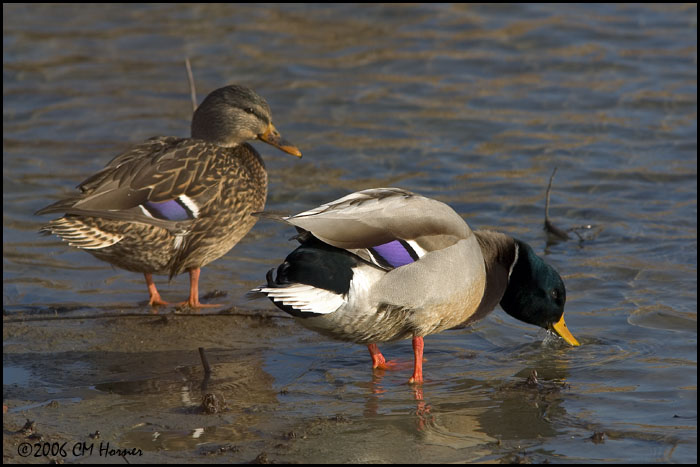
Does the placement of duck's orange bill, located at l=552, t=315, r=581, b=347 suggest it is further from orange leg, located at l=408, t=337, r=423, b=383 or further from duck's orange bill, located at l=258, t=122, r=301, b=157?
duck's orange bill, located at l=258, t=122, r=301, b=157

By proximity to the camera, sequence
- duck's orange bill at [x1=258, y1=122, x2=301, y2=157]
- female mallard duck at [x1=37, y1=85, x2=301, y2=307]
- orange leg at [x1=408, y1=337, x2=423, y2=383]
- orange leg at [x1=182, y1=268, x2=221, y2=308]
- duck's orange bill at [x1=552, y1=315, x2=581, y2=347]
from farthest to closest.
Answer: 1. duck's orange bill at [x1=258, y1=122, x2=301, y2=157]
2. orange leg at [x1=182, y1=268, x2=221, y2=308]
3. female mallard duck at [x1=37, y1=85, x2=301, y2=307]
4. duck's orange bill at [x1=552, y1=315, x2=581, y2=347]
5. orange leg at [x1=408, y1=337, x2=423, y2=383]

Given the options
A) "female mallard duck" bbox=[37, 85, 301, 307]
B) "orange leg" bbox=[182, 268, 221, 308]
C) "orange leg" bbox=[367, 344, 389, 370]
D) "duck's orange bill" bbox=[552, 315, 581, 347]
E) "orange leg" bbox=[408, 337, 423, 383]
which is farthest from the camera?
"orange leg" bbox=[182, 268, 221, 308]

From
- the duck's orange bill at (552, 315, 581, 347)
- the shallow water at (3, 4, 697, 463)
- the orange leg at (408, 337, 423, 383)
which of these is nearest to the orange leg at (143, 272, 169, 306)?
the shallow water at (3, 4, 697, 463)

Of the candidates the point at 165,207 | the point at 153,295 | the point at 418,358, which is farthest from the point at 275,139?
the point at 418,358

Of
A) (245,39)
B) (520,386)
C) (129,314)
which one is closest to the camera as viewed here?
(520,386)

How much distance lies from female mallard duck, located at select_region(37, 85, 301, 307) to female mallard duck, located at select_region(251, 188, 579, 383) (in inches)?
46.2

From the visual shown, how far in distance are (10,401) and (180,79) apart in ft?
Answer: 21.5

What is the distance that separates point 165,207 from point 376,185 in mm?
2693

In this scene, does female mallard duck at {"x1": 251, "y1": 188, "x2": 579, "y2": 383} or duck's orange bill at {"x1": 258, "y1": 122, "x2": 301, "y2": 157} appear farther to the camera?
duck's orange bill at {"x1": 258, "y1": 122, "x2": 301, "y2": 157}

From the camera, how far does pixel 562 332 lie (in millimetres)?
5160

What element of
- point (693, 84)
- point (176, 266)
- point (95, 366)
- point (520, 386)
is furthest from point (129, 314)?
point (693, 84)

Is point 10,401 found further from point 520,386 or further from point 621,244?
point 621,244

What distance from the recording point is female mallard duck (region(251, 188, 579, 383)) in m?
4.32

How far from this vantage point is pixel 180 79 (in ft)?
34.4
